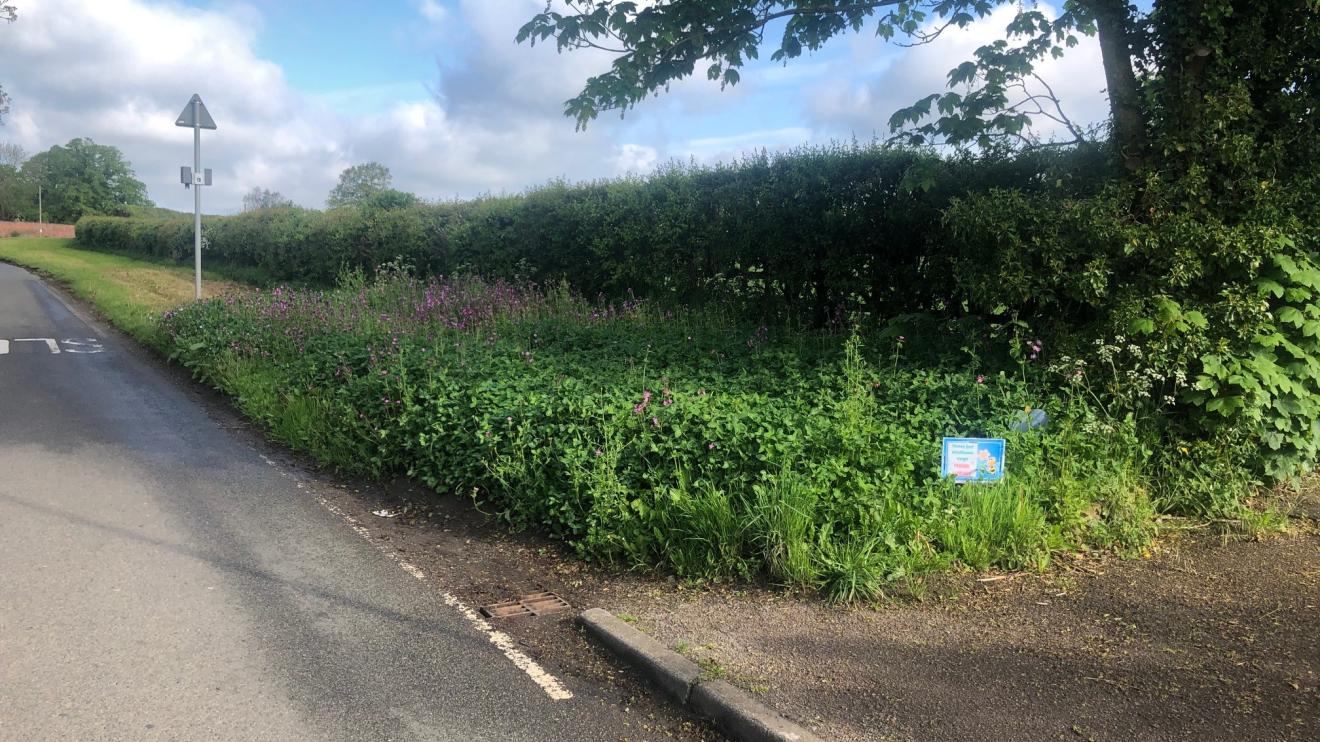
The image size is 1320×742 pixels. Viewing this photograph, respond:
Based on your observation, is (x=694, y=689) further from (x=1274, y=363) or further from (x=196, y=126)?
(x=196, y=126)

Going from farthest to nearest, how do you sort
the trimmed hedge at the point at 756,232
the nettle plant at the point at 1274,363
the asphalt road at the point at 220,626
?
the trimmed hedge at the point at 756,232, the nettle plant at the point at 1274,363, the asphalt road at the point at 220,626

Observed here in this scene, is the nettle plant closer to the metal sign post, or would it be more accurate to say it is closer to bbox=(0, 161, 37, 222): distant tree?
the metal sign post

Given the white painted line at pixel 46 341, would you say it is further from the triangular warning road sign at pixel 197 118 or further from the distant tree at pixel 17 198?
the distant tree at pixel 17 198

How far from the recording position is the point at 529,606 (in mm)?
4469

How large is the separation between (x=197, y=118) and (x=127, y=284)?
11.1 m

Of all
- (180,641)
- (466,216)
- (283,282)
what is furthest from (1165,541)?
(283,282)

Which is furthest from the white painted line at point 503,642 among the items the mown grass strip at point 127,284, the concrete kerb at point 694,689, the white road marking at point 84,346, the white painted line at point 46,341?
the white painted line at point 46,341

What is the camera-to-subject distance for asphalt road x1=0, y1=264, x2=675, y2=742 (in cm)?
332

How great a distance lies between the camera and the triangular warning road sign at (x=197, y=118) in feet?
48.0

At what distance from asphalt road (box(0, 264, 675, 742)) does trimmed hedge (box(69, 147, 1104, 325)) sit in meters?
5.14

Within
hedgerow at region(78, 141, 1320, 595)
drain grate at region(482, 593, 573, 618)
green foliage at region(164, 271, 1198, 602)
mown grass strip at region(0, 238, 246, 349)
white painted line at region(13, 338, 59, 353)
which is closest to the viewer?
drain grate at region(482, 593, 573, 618)

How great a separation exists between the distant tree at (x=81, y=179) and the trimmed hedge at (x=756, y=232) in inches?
4030

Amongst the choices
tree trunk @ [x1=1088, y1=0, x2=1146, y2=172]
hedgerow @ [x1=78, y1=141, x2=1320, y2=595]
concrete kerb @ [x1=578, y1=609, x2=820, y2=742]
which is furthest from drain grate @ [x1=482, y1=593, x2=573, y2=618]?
tree trunk @ [x1=1088, y1=0, x2=1146, y2=172]

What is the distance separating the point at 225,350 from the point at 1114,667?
10391 millimetres
